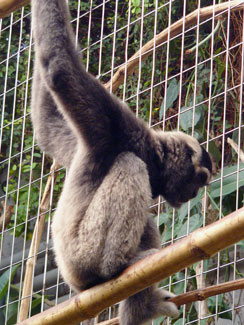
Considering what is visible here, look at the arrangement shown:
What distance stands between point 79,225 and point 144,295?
0.48 m

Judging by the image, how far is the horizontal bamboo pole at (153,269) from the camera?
282 centimetres

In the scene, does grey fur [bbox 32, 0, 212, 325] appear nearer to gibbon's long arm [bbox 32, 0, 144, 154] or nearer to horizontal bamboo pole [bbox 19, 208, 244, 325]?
gibbon's long arm [bbox 32, 0, 144, 154]

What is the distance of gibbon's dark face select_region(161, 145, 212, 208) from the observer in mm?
3955

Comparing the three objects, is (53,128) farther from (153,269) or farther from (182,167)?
(153,269)

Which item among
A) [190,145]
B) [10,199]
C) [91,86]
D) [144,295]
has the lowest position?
[10,199]

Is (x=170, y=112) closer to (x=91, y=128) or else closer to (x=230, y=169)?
(x=230, y=169)

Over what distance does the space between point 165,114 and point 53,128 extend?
140 centimetres

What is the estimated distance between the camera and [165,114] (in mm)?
5414

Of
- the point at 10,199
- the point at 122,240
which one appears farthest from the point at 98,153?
the point at 10,199

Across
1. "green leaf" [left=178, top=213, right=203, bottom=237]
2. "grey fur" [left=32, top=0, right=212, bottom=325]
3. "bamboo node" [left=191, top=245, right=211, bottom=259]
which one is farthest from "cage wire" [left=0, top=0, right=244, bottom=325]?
"bamboo node" [left=191, top=245, right=211, bottom=259]

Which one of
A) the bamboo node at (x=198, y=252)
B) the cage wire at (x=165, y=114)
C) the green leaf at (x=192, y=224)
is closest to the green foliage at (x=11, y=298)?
the cage wire at (x=165, y=114)

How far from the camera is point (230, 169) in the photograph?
15.8 ft

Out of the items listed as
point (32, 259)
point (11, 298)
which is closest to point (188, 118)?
point (32, 259)

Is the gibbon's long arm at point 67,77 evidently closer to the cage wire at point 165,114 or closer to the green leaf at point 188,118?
the cage wire at point 165,114
